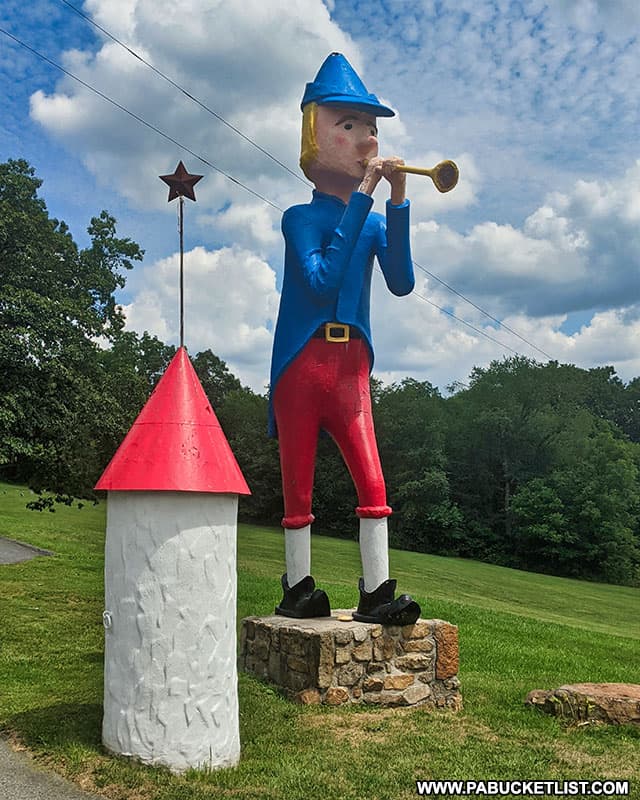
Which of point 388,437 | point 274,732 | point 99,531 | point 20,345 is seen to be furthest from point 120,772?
point 388,437

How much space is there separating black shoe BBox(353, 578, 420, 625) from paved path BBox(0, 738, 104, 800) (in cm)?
251

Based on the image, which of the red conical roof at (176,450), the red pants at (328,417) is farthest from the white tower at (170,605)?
the red pants at (328,417)

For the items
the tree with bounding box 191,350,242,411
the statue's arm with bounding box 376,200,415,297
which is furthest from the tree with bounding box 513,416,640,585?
the statue's arm with bounding box 376,200,415,297

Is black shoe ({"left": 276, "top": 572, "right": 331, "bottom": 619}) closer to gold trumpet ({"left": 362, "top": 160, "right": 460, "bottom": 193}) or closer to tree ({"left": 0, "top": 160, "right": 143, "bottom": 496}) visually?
gold trumpet ({"left": 362, "top": 160, "right": 460, "bottom": 193})

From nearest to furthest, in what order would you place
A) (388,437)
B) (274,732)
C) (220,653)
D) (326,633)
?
(220,653) < (274,732) < (326,633) < (388,437)

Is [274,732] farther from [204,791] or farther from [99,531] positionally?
[99,531]

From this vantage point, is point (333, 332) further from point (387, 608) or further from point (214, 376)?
point (214, 376)

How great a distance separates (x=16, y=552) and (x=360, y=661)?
37.4ft

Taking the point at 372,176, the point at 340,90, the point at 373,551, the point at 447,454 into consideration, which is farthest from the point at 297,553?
the point at 447,454

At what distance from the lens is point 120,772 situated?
4016 millimetres

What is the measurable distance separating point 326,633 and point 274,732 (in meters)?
0.83

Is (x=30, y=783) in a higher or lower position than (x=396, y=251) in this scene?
lower

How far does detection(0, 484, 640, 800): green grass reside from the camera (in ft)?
13.4

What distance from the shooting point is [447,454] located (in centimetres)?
3512
